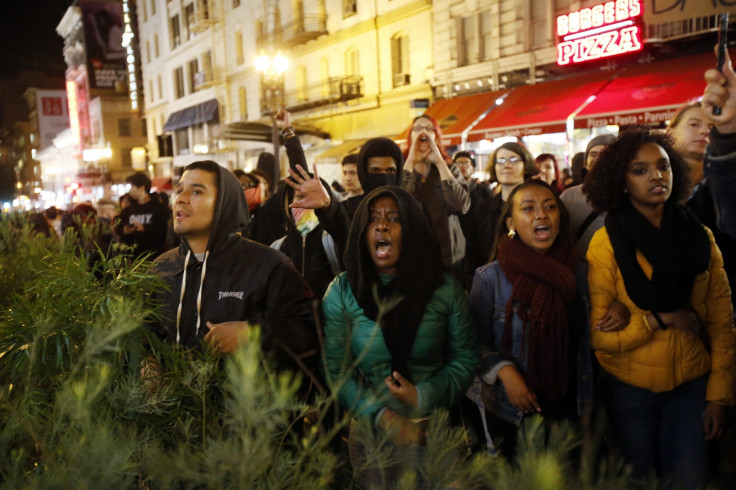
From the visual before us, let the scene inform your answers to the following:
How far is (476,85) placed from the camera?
17594 mm

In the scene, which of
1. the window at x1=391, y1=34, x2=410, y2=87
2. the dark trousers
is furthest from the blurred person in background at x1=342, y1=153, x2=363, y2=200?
the window at x1=391, y1=34, x2=410, y2=87

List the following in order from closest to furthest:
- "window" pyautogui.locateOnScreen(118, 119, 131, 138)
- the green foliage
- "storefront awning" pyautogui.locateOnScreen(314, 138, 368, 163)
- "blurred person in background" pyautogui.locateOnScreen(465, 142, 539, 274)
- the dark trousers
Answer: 1. the green foliage
2. the dark trousers
3. "blurred person in background" pyautogui.locateOnScreen(465, 142, 539, 274)
4. "storefront awning" pyautogui.locateOnScreen(314, 138, 368, 163)
5. "window" pyautogui.locateOnScreen(118, 119, 131, 138)

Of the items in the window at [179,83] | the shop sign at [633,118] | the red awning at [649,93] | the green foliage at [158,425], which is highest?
the window at [179,83]

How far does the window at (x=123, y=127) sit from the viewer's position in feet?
182

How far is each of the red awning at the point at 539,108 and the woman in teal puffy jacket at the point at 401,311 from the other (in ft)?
37.5

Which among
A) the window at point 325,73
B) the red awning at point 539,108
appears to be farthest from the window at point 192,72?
the red awning at point 539,108

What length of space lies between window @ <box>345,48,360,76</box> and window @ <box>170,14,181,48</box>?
21011 mm

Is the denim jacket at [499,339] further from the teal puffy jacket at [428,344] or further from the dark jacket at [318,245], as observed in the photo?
the dark jacket at [318,245]

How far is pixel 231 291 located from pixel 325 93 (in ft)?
75.0

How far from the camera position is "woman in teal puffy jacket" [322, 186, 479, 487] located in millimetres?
2514

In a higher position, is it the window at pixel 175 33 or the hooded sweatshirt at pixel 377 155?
the window at pixel 175 33

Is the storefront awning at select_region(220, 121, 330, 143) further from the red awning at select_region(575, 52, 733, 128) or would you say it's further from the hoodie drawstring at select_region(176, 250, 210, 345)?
the hoodie drawstring at select_region(176, 250, 210, 345)

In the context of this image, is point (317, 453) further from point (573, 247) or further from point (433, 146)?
point (433, 146)

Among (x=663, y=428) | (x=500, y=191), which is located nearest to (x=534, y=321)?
(x=663, y=428)
